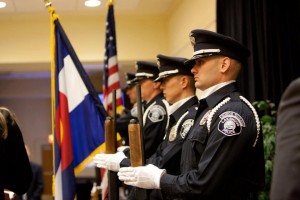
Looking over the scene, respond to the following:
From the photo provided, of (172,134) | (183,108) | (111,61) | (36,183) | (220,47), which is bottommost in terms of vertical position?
(36,183)

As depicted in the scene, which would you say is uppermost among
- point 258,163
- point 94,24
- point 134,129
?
point 94,24

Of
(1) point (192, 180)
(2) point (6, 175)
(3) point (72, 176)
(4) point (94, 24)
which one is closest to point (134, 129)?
(1) point (192, 180)

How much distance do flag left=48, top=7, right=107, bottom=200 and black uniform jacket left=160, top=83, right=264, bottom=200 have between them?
127 centimetres

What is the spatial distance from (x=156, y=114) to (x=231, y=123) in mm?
1490

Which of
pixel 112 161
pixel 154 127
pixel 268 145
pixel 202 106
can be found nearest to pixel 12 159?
pixel 112 161

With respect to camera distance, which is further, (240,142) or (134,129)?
(134,129)

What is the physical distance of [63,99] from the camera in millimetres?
3309

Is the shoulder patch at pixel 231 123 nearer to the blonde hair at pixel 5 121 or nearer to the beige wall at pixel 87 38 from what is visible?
the blonde hair at pixel 5 121

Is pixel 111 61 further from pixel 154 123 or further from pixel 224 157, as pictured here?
pixel 224 157

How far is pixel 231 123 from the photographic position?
1912 millimetres

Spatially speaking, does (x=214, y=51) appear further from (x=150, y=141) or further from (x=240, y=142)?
(x=150, y=141)

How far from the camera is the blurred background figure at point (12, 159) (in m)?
2.23

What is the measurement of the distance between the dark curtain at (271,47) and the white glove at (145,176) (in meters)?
1.86

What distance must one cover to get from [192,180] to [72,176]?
56.2 inches
